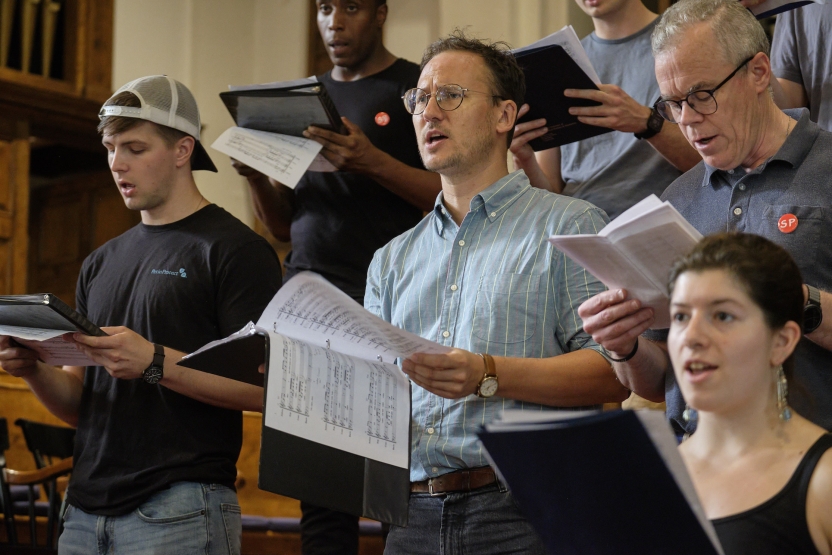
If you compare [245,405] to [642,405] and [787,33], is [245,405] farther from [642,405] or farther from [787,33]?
[787,33]

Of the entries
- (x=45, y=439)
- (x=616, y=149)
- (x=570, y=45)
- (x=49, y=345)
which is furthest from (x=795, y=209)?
(x=45, y=439)

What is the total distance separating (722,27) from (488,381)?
80cm

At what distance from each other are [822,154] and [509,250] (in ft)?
1.92

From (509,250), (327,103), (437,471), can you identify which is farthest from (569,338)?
(327,103)

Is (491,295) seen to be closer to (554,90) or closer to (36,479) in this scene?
(554,90)

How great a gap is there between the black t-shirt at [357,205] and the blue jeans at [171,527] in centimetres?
76

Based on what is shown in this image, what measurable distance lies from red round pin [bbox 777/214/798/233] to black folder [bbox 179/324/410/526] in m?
0.75

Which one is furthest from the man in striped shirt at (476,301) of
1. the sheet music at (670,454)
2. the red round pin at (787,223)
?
the sheet music at (670,454)

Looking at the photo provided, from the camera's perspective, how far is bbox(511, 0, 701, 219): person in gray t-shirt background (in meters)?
2.59

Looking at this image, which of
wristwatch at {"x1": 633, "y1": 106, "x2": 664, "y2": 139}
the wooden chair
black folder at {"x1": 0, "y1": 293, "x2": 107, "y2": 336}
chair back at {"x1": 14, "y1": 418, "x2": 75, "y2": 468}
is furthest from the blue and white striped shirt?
chair back at {"x1": 14, "y1": 418, "x2": 75, "y2": 468}

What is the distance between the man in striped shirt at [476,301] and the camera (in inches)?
71.2

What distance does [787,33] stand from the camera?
259 centimetres

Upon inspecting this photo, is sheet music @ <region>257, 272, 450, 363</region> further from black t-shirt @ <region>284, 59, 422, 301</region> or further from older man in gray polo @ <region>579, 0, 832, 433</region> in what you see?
black t-shirt @ <region>284, 59, 422, 301</region>

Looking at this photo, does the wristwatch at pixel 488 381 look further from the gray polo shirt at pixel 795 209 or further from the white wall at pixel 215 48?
the white wall at pixel 215 48
